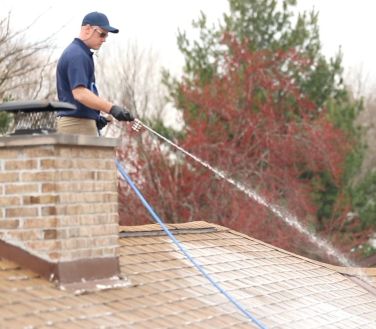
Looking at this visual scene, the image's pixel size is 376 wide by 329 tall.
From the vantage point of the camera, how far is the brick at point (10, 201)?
6734 mm

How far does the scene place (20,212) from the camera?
6.70 meters

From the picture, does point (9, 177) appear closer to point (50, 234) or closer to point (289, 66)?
point (50, 234)

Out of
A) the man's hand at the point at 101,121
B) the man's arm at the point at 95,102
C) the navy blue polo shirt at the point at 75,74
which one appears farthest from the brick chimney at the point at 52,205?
the man's hand at the point at 101,121

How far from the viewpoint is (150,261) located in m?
8.30

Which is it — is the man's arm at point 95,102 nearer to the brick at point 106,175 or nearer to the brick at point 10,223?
the brick at point 106,175

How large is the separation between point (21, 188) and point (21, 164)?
0.53 feet

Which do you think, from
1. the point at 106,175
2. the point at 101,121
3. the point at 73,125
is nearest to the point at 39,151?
the point at 106,175

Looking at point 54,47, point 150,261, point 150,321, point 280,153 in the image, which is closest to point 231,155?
point 280,153

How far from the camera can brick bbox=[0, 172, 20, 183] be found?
22.1ft

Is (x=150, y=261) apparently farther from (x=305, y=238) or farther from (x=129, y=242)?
(x=305, y=238)

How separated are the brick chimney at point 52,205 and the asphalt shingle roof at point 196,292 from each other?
17cm

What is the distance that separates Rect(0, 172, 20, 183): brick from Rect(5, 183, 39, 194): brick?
36mm

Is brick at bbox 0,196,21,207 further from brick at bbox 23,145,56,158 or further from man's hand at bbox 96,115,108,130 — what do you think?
man's hand at bbox 96,115,108,130

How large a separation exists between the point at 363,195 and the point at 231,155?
445cm
